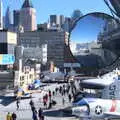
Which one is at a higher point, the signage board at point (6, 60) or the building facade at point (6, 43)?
the building facade at point (6, 43)

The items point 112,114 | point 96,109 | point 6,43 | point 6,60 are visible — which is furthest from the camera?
point 6,43

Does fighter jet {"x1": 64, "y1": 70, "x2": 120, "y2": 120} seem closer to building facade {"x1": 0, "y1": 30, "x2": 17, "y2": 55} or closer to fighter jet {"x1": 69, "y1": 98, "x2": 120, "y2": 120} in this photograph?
→ fighter jet {"x1": 69, "y1": 98, "x2": 120, "y2": 120}

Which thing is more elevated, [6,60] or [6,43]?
[6,43]

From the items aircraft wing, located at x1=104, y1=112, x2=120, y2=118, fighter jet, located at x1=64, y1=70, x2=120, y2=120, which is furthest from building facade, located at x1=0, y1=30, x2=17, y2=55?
aircraft wing, located at x1=104, y1=112, x2=120, y2=118

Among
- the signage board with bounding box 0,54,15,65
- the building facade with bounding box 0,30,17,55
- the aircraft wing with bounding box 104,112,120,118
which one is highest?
the building facade with bounding box 0,30,17,55

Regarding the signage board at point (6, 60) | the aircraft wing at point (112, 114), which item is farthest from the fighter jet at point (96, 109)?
the signage board at point (6, 60)

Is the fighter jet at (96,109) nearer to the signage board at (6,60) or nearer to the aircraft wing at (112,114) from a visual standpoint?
the aircraft wing at (112,114)

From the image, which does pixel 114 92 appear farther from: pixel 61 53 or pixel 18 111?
pixel 61 53

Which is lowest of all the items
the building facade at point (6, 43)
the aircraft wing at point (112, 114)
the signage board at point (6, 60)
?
the aircraft wing at point (112, 114)

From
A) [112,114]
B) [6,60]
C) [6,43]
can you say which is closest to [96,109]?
[112,114]

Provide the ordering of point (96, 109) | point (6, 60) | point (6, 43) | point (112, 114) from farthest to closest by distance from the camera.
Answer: point (6, 43), point (6, 60), point (112, 114), point (96, 109)

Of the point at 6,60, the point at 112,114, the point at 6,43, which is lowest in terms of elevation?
the point at 112,114

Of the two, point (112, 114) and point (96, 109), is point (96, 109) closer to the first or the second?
point (96, 109)

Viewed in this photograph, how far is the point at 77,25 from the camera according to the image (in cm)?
9962
